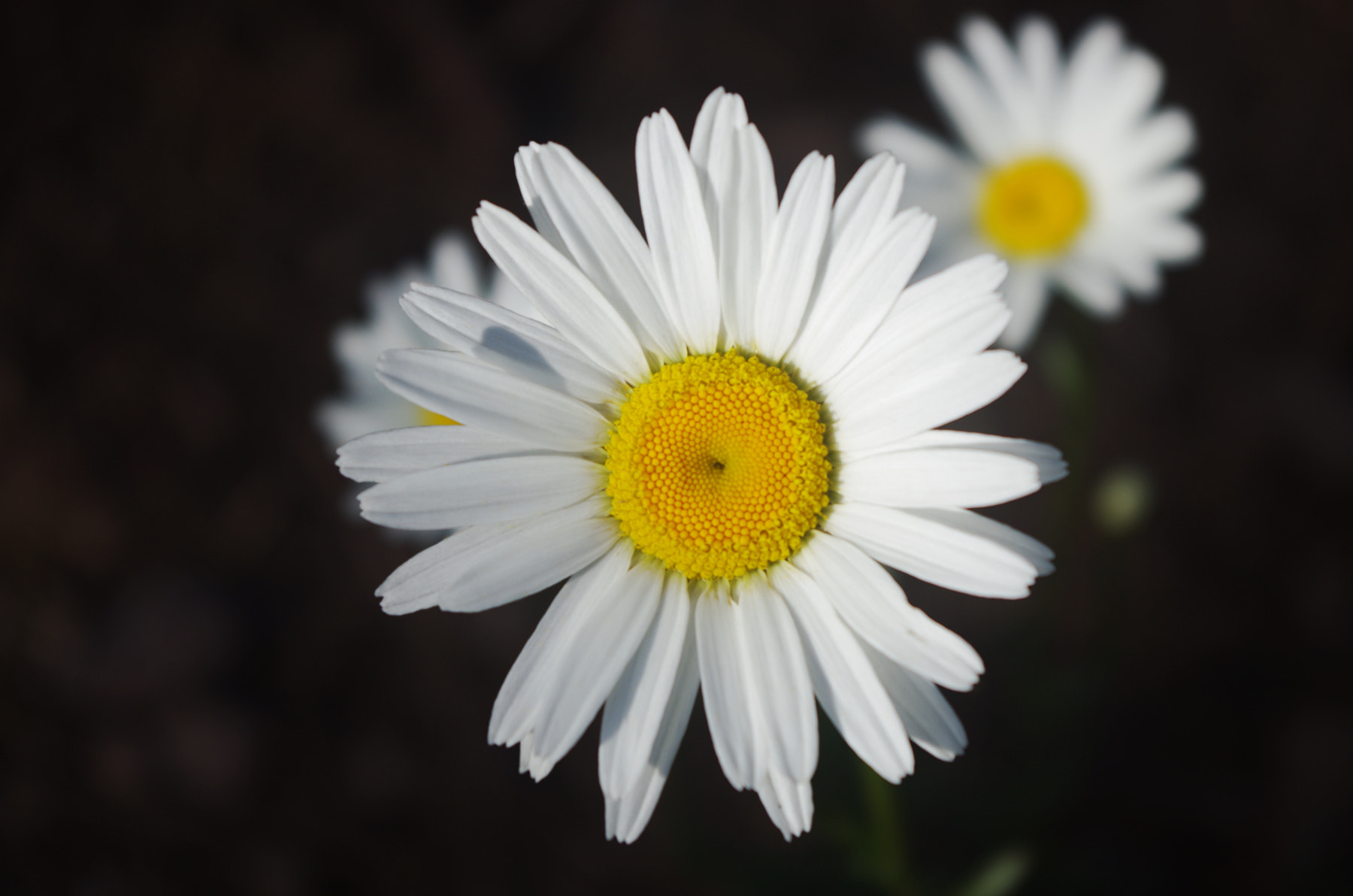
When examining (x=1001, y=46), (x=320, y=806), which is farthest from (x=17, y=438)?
(x=1001, y=46)

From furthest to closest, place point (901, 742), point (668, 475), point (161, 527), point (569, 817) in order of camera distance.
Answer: point (161, 527), point (569, 817), point (668, 475), point (901, 742)

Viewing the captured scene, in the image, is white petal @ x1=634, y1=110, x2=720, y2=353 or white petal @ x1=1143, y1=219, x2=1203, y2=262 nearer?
white petal @ x1=634, y1=110, x2=720, y2=353

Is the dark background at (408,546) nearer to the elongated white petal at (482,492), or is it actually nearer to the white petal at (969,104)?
the white petal at (969,104)

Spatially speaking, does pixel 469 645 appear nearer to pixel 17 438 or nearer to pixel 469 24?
pixel 17 438

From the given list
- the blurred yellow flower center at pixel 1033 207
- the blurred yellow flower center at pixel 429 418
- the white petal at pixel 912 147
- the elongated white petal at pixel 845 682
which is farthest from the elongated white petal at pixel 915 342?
the blurred yellow flower center at pixel 1033 207

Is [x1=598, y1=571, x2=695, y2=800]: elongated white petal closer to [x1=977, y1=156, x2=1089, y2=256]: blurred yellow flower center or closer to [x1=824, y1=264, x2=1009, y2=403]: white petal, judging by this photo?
[x1=824, y1=264, x2=1009, y2=403]: white petal

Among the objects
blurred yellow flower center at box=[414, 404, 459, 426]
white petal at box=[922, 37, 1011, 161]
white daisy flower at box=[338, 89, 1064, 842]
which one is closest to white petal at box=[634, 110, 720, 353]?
white daisy flower at box=[338, 89, 1064, 842]
